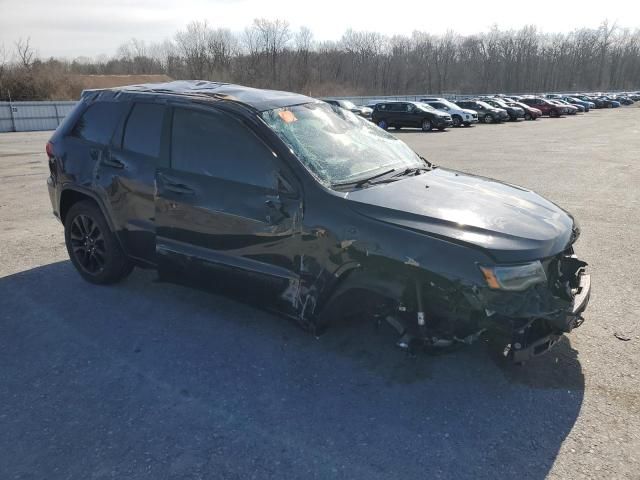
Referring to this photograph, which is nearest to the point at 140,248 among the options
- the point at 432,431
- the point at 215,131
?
the point at 215,131

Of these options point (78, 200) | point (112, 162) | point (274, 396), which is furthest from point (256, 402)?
point (78, 200)

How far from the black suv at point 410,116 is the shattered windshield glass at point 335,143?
79.8 feet

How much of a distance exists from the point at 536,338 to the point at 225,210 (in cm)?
227

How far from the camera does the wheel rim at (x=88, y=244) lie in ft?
15.6

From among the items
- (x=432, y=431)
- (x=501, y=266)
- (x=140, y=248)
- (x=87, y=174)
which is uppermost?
(x=87, y=174)

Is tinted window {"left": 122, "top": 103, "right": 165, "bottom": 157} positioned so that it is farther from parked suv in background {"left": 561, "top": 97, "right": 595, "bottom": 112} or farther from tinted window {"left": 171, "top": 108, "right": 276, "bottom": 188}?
parked suv in background {"left": 561, "top": 97, "right": 595, "bottom": 112}

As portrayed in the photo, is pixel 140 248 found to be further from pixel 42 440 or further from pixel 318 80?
pixel 318 80

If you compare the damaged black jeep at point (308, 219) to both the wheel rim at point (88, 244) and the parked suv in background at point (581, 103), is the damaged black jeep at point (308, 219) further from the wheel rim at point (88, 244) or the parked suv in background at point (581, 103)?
the parked suv in background at point (581, 103)

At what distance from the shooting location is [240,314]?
13.9 ft

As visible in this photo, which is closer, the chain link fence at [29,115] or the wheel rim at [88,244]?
the wheel rim at [88,244]

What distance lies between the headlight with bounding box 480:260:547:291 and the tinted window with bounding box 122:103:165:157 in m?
2.83

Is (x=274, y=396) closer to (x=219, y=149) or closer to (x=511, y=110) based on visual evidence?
(x=219, y=149)

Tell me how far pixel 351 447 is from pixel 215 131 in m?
2.50

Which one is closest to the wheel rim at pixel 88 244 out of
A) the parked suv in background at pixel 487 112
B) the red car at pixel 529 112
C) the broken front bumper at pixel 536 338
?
the broken front bumper at pixel 536 338
